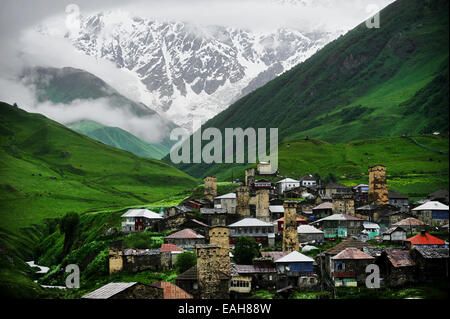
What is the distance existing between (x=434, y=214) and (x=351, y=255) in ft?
110

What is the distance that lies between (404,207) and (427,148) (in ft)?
256

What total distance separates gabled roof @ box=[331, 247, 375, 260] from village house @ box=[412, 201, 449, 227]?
30.2 m

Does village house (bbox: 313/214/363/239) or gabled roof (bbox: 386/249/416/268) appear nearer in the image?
gabled roof (bbox: 386/249/416/268)

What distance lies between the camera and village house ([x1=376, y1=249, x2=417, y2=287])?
54812 millimetres

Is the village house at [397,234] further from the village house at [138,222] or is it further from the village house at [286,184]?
the village house at [286,184]

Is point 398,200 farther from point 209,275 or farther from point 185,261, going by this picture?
point 209,275

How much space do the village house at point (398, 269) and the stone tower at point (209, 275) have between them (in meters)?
16.1

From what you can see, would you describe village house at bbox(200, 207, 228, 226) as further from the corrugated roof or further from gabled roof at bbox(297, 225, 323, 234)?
the corrugated roof

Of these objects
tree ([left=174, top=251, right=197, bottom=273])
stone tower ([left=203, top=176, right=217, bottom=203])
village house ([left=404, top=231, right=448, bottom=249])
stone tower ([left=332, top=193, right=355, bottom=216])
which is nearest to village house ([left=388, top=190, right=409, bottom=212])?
stone tower ([left=332, top=193, right=355, bottom=216])

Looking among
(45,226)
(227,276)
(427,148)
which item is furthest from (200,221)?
(427,148)

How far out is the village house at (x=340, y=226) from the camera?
84500mm
